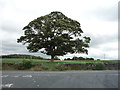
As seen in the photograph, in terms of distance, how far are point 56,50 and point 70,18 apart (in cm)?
810

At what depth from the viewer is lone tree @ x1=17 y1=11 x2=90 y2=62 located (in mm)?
27250

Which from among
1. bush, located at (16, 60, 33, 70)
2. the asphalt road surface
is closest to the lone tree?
bush, located at (16, 60, 33, 70)

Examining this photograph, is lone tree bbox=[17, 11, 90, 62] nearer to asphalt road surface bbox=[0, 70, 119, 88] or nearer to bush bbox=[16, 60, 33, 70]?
bush bbox=[16, 60, 33, 70]

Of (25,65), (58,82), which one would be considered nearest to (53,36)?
(25,65)

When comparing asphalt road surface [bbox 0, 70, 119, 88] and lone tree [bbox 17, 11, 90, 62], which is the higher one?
lone tree [bbox 17, 11, 90, 62]

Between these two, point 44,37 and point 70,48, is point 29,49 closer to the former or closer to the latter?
A: point 44,37

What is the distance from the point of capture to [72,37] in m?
29.2

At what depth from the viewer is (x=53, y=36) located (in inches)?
1088

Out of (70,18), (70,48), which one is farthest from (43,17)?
(70,48)

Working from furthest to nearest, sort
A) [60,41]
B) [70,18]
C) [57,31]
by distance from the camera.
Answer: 1. [70,18]
2. [57,31]
3. [60,41]

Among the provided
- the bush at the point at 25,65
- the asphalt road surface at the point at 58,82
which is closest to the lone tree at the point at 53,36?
the bush at the point at 25,65

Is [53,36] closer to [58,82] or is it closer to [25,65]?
[25,65]

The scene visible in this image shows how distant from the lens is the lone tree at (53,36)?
2725 cm

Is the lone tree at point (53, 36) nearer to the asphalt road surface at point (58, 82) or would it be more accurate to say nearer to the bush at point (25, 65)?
the bush at point (25, 65)
